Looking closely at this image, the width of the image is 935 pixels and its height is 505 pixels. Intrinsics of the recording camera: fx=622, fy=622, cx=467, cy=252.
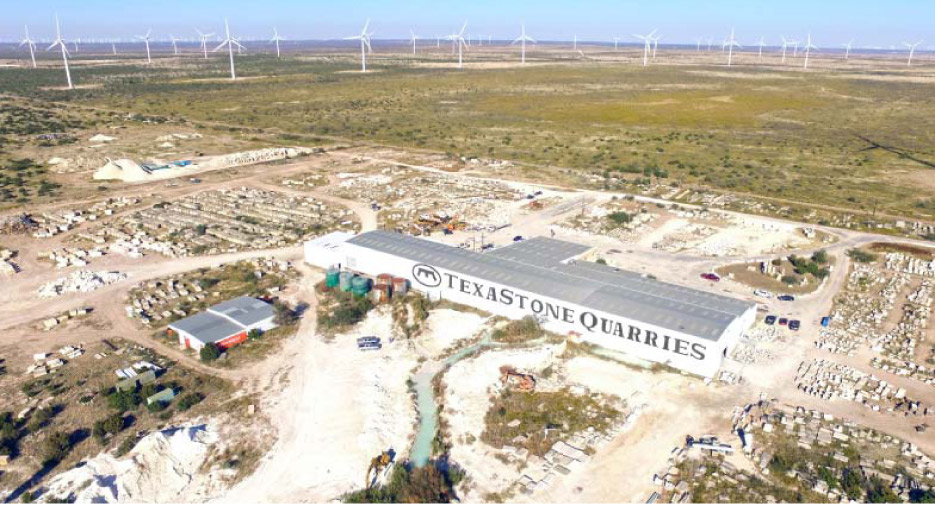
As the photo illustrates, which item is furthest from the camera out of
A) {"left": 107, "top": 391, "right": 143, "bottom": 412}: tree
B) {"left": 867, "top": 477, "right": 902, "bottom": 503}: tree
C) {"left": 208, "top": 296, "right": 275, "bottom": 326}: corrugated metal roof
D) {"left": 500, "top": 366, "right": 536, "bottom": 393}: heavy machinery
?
{"left": 208, "top": 296, "right": 275, "bottom": 326}: corrugated metal roof

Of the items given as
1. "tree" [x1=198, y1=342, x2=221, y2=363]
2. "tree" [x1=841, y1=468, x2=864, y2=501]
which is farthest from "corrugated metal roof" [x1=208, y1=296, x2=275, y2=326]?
"tree" [x1=841, y1=468, x2=864, y2=501]

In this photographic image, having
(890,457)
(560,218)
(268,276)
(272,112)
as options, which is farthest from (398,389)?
(272,112)

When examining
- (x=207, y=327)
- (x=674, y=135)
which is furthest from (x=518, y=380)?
(x=674, y=135)

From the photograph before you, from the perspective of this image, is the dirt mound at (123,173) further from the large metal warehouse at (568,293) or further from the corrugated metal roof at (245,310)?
the corrugated metal roof at (245,310)

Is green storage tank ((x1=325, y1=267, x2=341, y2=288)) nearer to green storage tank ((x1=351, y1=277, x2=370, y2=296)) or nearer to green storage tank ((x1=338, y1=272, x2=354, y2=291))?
green storage tank ((x1=338, y1=272, x2=354, y2=291))

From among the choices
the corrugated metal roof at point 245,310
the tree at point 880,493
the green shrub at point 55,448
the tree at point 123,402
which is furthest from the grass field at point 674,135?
the green shrub at point 55,448

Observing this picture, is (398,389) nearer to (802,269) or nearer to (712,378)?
(712,378)
